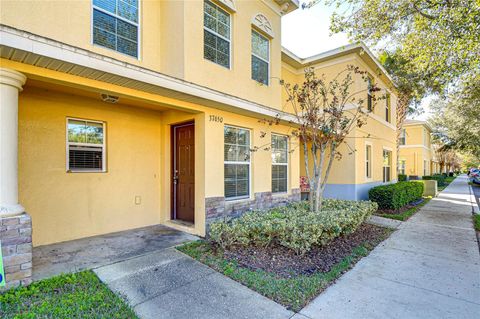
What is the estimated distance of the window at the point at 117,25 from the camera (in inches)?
198

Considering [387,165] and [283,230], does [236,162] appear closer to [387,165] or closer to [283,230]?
[283,230]

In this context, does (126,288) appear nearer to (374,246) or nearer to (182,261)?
(182,261)

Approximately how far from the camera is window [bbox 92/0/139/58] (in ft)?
16.5

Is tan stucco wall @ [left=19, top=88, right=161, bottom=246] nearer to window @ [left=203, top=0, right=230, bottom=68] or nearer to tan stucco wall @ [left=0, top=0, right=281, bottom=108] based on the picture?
tan stucco wall @ [left=0, top=0, right=281, bottom=108]

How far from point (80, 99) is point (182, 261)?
4.25 metres

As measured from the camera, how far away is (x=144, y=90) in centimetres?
481

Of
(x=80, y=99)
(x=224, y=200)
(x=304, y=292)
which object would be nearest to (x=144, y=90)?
(x=80, y=99)

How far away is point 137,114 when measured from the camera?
6.65 metres

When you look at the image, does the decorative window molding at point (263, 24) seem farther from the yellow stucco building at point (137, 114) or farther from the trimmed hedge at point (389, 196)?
the trimmed hedge at point (389, 196)

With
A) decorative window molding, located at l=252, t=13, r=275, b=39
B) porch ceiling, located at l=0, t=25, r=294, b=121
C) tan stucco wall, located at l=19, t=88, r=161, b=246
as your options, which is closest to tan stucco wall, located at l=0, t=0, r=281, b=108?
decorative window molding, located at l=252, t=13, r=275, b=39

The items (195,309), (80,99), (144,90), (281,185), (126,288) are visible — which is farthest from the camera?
(281,185)

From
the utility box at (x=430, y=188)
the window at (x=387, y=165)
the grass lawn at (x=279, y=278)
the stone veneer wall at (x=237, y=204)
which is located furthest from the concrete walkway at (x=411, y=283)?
the utility box at (x=430, y=188)

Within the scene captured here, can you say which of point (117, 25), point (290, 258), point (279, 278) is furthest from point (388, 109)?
point (117, 25)

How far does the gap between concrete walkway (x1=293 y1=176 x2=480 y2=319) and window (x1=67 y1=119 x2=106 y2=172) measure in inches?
211
